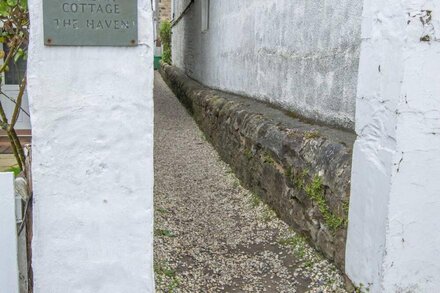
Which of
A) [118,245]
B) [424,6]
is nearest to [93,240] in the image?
[118,245]

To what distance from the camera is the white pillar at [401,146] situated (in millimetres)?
2287

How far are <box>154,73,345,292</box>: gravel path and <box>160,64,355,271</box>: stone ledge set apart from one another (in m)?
0.13

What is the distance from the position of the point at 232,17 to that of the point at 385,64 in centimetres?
540

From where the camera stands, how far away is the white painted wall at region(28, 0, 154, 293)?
1.99 meters

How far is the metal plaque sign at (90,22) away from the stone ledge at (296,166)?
1.63 metres

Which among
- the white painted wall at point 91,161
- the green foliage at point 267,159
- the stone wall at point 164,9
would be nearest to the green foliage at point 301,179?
the green foliage at point 267,159

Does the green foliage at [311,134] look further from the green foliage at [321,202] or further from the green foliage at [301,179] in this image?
the green foliage at [321,202]

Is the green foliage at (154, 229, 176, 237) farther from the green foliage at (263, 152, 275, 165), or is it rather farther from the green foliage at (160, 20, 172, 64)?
the green foliage at (160, 20, 172, 64)

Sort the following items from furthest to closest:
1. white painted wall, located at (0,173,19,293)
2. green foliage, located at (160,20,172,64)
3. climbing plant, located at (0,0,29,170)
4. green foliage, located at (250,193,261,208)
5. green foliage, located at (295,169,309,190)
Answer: green foliage, located at (160,20,172,64), green foliage, located at (250,193,261,208), green foliage, located at (295,169,309,190), climbing plant, located at (0,0,29,170), white painted wall, located at (0,173,19,293)

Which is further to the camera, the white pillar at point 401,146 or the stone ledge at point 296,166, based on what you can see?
the stone ledge at point 296,166

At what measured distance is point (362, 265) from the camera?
8.77 ft

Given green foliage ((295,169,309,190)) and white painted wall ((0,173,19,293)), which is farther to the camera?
green foliage ((295,169,309,190))

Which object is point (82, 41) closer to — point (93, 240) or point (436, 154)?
point (93, 240)

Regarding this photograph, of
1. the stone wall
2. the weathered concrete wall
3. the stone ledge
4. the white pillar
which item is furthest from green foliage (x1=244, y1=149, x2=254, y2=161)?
the stone wall
